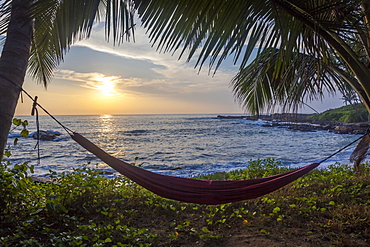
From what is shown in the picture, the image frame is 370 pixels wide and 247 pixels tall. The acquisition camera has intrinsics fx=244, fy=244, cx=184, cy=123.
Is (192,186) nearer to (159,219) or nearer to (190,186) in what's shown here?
(190,186)

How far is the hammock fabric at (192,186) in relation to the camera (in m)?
1.81

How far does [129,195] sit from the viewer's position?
2.83 metres

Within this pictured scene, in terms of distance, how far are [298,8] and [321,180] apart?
270 cm

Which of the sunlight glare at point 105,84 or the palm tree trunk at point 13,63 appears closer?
the palm tree trunk at point 13,63

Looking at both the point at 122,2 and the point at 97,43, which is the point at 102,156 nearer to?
the point at 122,2

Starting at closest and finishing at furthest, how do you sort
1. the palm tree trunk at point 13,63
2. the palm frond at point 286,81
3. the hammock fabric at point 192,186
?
the palm tree trunk at point 13,63 → the hammock fabric at point 192,186 → the palm frond at point 286,81

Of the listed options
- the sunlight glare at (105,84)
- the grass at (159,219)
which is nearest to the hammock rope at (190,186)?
the grass at (159,219)

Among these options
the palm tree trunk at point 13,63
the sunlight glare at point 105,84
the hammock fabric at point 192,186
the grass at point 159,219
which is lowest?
the grass at point 159,219

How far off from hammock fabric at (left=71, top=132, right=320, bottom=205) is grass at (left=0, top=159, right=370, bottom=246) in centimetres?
29

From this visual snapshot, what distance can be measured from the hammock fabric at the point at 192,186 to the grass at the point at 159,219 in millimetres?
287

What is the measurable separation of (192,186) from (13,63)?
5.07ft

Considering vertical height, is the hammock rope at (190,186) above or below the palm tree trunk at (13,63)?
below

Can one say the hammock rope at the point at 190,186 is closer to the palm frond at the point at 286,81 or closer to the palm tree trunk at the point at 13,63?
the palm tree trunk at the point at 13,63

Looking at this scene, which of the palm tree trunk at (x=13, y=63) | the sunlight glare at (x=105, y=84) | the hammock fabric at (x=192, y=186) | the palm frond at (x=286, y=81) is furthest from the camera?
the sunlight glare at (x=105, y=84)
